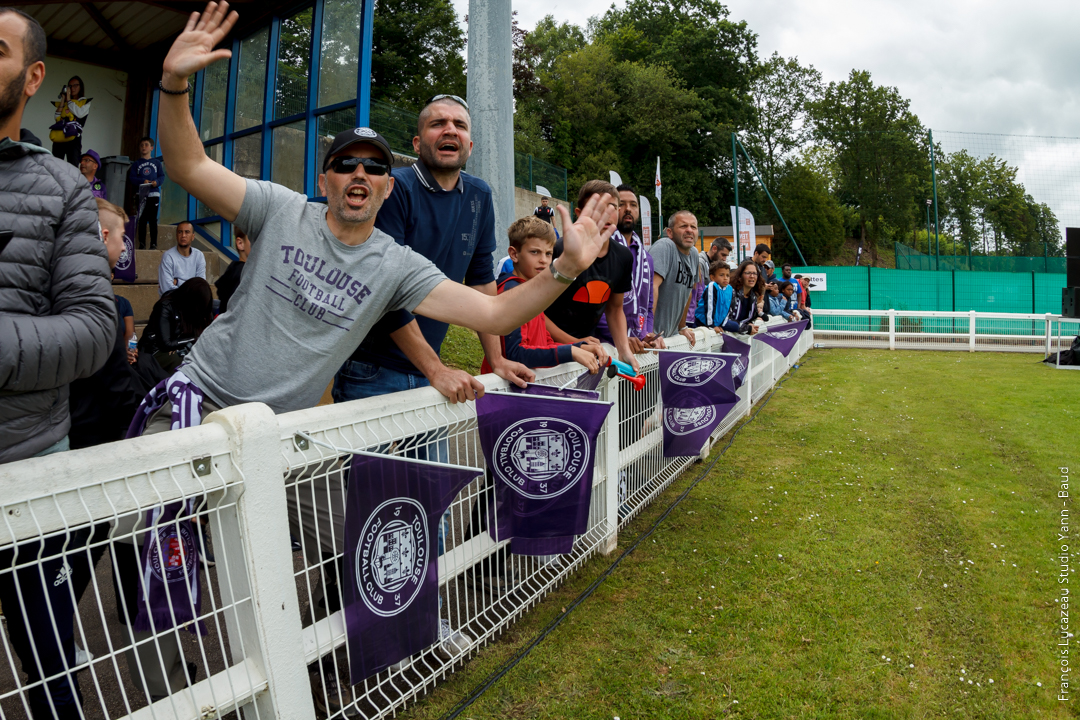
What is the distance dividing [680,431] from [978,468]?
341cm

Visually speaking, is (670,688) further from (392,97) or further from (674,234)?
(392,97)

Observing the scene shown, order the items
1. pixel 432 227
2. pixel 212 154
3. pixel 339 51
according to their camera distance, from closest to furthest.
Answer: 1. pixel 432 227
2. pixel 339 51
3. pixel 212 154

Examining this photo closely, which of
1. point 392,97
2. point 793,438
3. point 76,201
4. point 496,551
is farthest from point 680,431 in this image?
point 392,97

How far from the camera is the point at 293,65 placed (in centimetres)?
927

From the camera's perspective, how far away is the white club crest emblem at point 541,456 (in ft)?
10.1

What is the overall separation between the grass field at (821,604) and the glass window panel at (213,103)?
8767 millimetres

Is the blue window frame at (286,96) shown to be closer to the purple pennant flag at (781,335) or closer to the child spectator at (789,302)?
the purple pennant flag at (781,335)

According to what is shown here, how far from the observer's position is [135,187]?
33.8 feet

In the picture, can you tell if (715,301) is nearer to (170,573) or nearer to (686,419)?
Answer: (686,419)

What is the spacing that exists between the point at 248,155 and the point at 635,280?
275 inches

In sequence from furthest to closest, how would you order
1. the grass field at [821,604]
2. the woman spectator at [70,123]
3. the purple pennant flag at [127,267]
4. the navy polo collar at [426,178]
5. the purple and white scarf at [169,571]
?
the woman spectator at [70,123], the purple pennant flag at [127,267], the navy polo collar at [426,178], the grass field at [821,604], the purple and white scarf at [169,571]

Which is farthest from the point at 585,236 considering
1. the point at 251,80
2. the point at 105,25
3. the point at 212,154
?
the point at 105,25

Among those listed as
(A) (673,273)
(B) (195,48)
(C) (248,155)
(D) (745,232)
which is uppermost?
(C) (248,155)

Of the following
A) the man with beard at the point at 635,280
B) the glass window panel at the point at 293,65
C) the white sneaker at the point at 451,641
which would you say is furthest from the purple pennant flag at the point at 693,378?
the glass window panel at the point at 293,65
